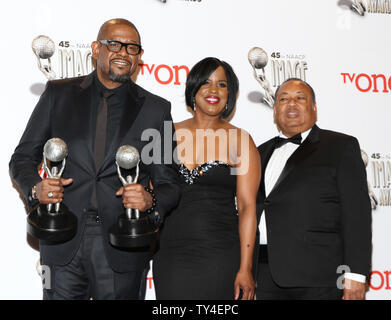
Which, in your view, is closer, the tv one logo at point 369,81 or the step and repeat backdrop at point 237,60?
the step and repeat backdrop at point 237,60

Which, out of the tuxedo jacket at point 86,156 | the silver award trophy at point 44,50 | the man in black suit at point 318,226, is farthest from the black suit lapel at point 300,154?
the silver award trophy at point 44,50

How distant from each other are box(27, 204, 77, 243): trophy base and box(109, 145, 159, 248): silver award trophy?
181 millimetres

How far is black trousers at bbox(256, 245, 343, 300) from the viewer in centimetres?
262

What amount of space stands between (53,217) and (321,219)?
1.38m

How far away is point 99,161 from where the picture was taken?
233 centimetres

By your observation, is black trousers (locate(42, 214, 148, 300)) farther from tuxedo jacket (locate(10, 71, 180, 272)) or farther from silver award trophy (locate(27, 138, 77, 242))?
silver award trophy (locate(27, 138, 77, 242))

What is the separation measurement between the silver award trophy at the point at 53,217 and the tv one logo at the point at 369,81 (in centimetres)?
250

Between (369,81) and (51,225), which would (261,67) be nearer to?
(369,81)

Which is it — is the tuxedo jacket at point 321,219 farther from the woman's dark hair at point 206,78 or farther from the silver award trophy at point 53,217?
the silver award trophy at point 53,217

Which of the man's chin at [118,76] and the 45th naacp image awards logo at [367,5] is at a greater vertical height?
the 45th naacp image awards logo at [367,5]

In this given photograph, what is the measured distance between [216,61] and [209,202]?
84 centimetres

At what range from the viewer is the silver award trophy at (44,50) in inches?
128

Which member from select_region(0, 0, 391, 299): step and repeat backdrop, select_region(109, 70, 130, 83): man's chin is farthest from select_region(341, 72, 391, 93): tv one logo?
select_region(109, 70, 130, 83): man's chin

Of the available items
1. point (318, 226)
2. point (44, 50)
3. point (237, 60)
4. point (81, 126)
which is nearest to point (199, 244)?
point (318, 226)
